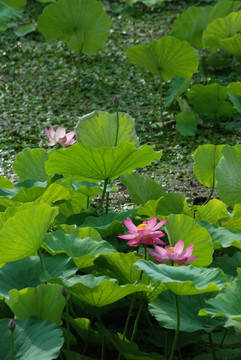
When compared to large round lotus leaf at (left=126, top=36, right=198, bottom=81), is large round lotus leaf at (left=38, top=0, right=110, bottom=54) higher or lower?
higher

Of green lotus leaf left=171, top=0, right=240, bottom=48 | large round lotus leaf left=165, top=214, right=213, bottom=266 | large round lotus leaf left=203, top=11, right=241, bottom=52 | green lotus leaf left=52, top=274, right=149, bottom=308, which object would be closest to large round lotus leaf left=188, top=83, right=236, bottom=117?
large round lotus leaf left=203, top=11, right=241, bottom=52

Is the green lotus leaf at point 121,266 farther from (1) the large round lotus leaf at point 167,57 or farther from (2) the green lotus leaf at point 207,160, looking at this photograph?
(1) the large round lotus leaf at point 167,57

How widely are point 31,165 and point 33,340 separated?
80cm

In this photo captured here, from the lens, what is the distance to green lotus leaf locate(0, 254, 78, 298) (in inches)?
49.9

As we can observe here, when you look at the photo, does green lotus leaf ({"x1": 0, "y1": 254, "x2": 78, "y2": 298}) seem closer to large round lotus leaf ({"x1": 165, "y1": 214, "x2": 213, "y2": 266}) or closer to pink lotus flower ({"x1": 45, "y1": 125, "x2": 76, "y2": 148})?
large round lotus leaf ({"x1": 165, "y1": 214, "x2": 213, "y2": 266})

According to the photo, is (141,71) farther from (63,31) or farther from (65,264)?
(65,264)

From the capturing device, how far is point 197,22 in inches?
123

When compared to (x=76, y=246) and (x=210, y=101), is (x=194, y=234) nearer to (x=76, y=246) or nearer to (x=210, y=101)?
(x=76, y=246)

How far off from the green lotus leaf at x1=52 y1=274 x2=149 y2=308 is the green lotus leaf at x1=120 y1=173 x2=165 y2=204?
23.0 inches

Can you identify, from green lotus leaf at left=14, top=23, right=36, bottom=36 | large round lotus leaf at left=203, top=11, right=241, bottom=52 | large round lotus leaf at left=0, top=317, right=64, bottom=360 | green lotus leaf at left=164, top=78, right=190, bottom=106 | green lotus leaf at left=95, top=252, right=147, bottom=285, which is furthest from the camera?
green lotus leaf at left=14, top=23, right=36, bottom=36

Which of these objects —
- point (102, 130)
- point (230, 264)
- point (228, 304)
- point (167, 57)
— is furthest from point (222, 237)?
point (167, 57)

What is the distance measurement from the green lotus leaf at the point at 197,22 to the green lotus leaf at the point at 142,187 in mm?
1582

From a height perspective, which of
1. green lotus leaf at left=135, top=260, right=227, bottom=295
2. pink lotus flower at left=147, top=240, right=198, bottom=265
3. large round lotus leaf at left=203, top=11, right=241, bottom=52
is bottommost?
green lotus leaf at left=135, top=260, right=227, bottom=295

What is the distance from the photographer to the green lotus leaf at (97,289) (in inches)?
44.8
